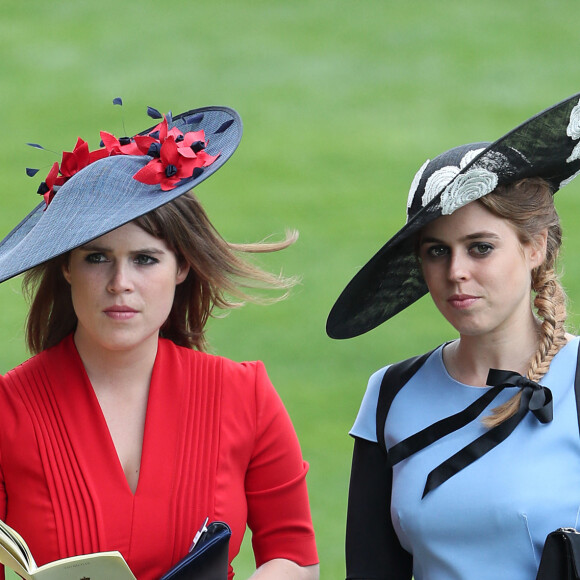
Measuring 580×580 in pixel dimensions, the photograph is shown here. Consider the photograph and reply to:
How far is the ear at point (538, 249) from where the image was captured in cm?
293

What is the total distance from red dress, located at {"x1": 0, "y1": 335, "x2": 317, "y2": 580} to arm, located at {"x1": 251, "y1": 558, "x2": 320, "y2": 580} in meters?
0.02

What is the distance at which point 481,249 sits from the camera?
286 centimetres

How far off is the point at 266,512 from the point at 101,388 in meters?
0.53

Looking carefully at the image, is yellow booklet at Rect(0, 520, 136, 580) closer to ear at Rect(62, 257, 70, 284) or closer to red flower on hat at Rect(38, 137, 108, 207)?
ear at Rect(62, 257, 70, 284)

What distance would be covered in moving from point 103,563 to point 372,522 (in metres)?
0.77

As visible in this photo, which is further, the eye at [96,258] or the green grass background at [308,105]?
the green grass background at [308,105]

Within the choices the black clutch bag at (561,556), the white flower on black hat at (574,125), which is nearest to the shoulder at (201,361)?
the black clutch bag at (561,556)

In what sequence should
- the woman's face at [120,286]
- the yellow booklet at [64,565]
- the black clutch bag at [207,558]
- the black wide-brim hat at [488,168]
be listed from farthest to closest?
the woman's face at [120,286], the black wide-brim hat at [488,168], the black clutch bag at [207,558], the yellow booklet at [64,565]

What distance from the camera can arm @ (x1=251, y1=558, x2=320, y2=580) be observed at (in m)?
3.04

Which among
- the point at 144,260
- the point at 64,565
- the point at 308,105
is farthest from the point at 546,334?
the point at 308,105

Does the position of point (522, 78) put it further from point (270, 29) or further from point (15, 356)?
point (15, 356)

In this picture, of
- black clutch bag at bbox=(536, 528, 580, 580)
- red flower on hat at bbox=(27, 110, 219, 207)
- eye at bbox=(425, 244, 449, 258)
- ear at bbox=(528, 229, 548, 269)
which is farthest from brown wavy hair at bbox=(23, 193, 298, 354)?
black clutch bag at bbox=(536, 528, 580, 580)

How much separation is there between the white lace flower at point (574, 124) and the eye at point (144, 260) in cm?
104

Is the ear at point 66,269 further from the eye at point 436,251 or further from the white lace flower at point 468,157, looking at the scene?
the white lace flower at point 468,157
